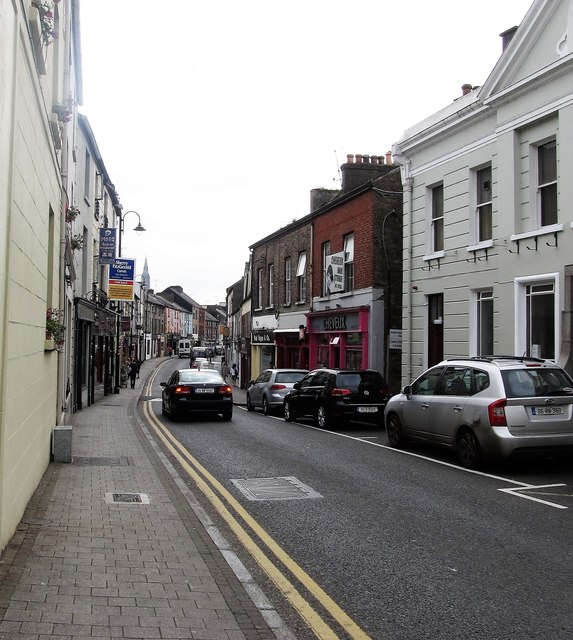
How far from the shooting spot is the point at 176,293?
5349 inches

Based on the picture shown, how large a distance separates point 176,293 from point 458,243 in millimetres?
121744

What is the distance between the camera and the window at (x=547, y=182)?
14086mm

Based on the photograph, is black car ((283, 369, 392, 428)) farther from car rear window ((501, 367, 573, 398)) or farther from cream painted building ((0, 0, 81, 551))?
cream painted building ((0, 0, 81, 551))

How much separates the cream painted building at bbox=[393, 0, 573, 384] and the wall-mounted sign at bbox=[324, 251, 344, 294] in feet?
19.5

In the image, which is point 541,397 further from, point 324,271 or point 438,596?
point 324,271

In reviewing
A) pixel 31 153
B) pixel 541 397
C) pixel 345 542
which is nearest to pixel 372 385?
pixel 541 397

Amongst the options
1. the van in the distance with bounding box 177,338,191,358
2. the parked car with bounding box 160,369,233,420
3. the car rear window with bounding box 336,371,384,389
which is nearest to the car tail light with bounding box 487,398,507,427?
the car rear window with bounding box 336,371,384,389

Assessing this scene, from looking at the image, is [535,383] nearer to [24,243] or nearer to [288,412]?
[24,243]

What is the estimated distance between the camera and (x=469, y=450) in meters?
10.3

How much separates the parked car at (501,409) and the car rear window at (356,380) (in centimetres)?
513

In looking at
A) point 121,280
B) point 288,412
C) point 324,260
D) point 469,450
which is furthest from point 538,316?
A: point 121,280

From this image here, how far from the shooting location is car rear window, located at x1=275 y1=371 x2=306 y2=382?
22000mm

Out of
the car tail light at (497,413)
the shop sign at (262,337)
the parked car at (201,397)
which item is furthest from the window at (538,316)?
the shop sign at (262,337)

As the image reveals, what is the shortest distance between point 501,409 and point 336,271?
15845mm
